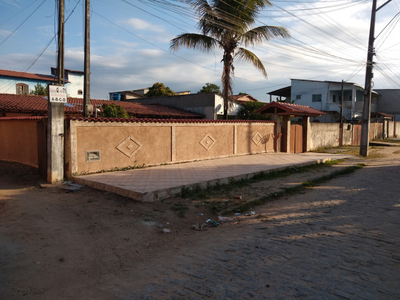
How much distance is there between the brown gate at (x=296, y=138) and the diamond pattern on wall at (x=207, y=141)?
657 centimetres

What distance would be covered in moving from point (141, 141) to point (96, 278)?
7.33 meters

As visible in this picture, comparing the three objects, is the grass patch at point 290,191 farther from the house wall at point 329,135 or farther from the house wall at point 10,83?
the house wall at point 10,83

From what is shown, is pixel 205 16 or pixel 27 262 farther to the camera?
pixel 205 16

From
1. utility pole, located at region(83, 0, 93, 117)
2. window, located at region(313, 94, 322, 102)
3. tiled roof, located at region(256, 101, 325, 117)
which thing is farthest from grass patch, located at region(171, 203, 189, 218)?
window, located at region(313, 94, 322, 102)

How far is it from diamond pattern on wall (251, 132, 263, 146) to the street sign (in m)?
9.84

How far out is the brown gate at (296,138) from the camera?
60.0 feet

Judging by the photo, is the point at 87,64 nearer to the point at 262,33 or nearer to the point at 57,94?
the point at 57,94

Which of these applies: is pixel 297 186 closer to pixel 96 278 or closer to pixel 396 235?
pixel 396 235

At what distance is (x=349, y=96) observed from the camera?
41.8 metres

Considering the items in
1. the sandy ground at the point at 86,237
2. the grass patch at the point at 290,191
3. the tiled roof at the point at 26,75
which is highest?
the tiled roof at the point at 26,75

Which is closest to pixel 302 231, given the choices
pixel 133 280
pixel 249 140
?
pixel 133 280

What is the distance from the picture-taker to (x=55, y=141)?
871 centimetres

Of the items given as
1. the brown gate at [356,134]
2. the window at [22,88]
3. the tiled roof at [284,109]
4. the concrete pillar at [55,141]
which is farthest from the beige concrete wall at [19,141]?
the window at [22,88]

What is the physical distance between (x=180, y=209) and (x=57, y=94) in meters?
4.81
